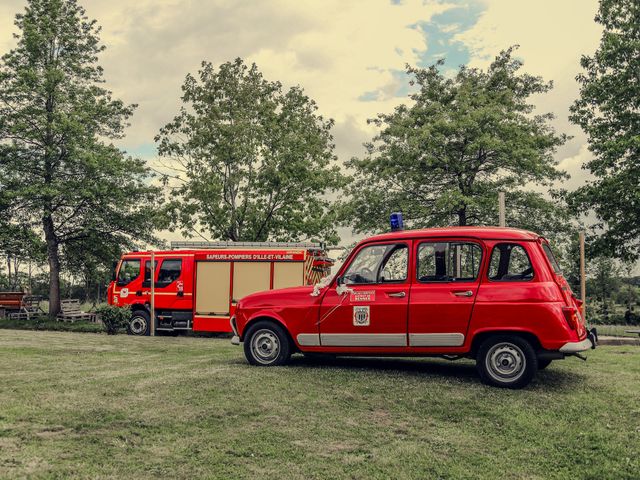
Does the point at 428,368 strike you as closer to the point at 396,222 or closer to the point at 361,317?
the point at 361,317

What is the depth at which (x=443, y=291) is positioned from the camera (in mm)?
8508

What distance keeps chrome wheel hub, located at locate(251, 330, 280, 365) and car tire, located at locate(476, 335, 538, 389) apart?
304 cm

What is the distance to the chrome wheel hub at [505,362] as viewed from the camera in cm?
800

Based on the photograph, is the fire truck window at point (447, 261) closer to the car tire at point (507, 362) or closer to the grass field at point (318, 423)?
the car tire at point (507, 362)

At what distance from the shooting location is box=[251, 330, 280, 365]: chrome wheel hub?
9.68 m

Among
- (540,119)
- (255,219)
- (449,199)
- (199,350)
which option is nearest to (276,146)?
(255,219)

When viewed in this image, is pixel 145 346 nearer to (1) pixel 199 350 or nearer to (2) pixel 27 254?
(1) pixel 199 350

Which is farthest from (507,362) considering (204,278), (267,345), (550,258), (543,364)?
(204,278)

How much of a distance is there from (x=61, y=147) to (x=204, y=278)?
15.2 metres

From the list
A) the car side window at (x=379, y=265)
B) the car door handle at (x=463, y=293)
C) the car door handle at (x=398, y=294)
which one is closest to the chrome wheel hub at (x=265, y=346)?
the car side window at (x=379, y=265)

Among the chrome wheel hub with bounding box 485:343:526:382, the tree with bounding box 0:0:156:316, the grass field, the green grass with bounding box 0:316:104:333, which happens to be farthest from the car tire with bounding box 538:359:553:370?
the tree with bounding box 0:0:156:316

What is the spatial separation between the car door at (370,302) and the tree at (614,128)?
69.5 ft

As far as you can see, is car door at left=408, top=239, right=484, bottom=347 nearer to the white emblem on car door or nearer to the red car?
the red car

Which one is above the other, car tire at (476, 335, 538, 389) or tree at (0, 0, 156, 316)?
tree at (0, 0, 156, 316)
